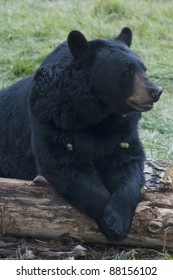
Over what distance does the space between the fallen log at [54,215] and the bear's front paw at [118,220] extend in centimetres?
9

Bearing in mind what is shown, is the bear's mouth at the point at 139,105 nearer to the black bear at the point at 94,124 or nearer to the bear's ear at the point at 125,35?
the black bear at the point at 94,124

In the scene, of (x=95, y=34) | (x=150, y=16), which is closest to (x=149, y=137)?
(x=95, y=34)

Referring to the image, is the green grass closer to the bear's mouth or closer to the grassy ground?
the grassy ground

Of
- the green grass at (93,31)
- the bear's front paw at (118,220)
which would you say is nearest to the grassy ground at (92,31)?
the green grass at (93,31)

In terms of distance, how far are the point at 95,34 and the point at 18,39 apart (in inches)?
40.2

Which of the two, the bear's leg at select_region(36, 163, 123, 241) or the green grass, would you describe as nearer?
the bear's leg at select_region(36, 163, 123, 241)

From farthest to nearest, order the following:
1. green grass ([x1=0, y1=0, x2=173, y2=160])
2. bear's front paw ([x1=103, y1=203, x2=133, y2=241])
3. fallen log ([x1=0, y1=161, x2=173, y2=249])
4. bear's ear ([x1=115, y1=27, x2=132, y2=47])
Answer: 1. green grass ([x1=0, y1=0, x2=173, y2=160])
2. bear's ear ([x1=115, y1=27, x2=132, y2=47])
3. fallen log ([x1=0, y1=161, x2=173, y2=249])
4. bear's front paw ([x1=103, y1=203, x2=133, y2=241])

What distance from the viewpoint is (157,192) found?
17.1 feet

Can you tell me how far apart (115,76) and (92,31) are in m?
5.55

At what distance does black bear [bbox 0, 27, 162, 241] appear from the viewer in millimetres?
5074

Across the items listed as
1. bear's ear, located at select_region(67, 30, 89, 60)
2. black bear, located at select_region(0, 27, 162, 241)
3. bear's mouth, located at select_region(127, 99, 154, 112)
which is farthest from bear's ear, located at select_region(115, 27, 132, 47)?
bear's mouth, located at select_region(127, 99, 154, 112)

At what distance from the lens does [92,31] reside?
416 inches
